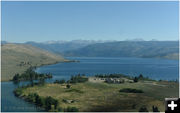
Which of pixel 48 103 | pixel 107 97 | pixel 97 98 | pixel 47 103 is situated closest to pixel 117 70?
pixel 107 97

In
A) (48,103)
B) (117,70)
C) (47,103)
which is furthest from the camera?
(117,70)

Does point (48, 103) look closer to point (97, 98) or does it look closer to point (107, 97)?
point (97, 98)

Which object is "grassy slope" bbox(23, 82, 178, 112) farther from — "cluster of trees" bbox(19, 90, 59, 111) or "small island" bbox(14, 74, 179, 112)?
"cluster of trees" bbox(19, 90, 59, 111)

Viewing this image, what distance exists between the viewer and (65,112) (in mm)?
29953

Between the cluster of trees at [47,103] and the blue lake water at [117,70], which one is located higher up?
the blue lake water at [117,70]

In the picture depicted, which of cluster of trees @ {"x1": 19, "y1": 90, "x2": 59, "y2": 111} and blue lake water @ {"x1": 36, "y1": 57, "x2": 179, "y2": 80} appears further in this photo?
blue lake water @ {"x1": 36, "y1": 57, "x2": 179, "y2": 80}

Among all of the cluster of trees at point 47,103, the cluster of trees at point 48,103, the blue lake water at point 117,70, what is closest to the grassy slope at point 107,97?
the cluster of trees at point 47,103

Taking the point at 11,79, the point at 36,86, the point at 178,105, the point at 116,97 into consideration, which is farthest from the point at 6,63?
the point at 178,105

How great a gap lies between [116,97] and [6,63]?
77709mm

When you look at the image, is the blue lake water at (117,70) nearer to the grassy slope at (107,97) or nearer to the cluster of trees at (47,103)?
the grassy slope at (107,97)

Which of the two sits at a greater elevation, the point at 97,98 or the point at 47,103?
the point at 47,103

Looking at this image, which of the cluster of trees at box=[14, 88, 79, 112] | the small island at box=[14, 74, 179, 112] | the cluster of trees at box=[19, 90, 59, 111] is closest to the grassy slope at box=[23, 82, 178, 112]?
the small island at box=[14, 74, 179, 112]

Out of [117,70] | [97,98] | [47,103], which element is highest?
[117,70]

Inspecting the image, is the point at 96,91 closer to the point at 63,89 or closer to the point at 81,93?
the point at 81,93
